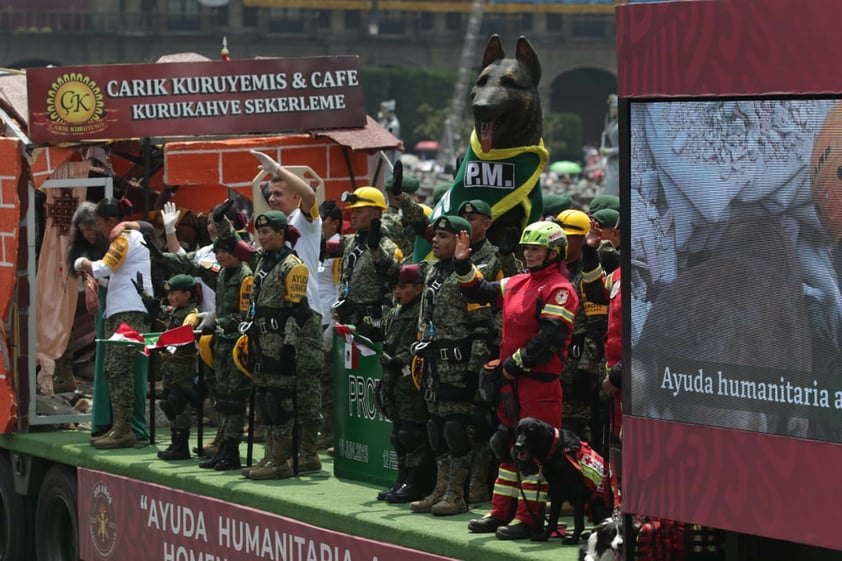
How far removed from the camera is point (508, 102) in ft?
35.0

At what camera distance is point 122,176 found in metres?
15.3

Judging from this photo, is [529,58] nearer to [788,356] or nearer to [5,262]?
[5,262]

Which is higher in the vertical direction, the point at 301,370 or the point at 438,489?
the point at 301,370

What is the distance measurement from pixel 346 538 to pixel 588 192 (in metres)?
41.2

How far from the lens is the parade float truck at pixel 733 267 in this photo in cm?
602

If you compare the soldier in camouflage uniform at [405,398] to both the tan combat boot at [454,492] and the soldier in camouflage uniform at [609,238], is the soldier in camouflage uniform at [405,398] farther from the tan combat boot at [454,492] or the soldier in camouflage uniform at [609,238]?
the soldier in camouflage uniform at [609,238]

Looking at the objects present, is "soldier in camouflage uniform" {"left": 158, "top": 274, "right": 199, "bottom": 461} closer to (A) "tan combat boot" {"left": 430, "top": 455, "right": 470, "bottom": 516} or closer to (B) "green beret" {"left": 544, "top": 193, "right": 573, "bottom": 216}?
(B) "green beret" {"left": 544, "top": 193, "right": 573, "bottom": 216}

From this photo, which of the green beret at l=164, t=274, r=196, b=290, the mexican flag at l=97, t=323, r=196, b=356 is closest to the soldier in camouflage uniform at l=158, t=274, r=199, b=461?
the green beret at l=164, t=274, r=196, b=290

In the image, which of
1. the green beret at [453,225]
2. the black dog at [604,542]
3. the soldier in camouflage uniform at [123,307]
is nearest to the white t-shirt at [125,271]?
the soldier in camouflage uniform at [123,307]

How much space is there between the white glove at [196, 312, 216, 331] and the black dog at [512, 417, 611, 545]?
3.70 meters

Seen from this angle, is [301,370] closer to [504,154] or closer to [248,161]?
[504,154]

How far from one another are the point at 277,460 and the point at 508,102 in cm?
256

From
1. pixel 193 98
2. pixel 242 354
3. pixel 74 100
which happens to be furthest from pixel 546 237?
pixel 193 98

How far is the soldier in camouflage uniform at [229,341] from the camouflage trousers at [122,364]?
89 centimetres
